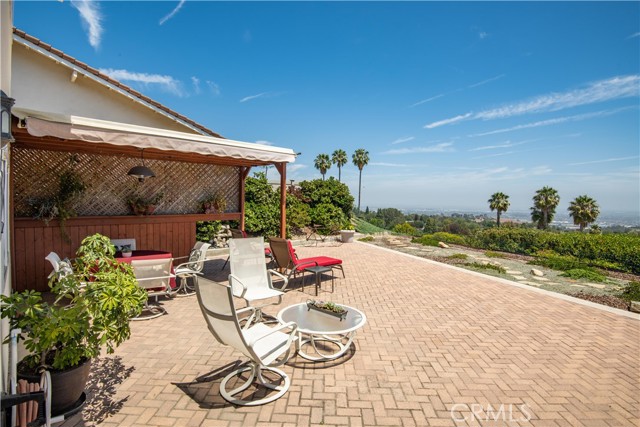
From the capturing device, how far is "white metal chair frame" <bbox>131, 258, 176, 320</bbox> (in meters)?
4.70

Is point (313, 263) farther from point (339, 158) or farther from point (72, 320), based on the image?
point (339, 158)

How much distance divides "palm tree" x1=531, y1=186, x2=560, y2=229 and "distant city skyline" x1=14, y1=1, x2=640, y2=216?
0.92 meters

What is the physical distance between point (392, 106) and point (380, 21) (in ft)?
35.7

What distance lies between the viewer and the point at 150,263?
479 cm

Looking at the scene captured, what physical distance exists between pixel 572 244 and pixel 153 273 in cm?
1391

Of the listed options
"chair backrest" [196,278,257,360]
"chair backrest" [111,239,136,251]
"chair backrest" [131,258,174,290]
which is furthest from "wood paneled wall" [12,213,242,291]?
"chair backrest" [196,278,257,360]

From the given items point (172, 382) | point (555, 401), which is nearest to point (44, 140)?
point (172, 382)

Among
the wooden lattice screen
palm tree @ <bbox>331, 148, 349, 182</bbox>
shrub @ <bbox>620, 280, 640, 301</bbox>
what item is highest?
palm tree @ <bbox>331, 148, 349, 182</bbox>

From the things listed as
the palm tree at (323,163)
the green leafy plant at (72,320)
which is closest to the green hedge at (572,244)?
the green leafy plant at (72,320)

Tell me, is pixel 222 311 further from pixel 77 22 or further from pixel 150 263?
pixel 77 22

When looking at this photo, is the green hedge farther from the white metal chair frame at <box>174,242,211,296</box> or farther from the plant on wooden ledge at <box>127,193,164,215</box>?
the plant on wooden ledge at <box>127,193,164,215</box>

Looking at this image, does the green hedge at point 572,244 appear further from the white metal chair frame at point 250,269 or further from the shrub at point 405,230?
the white metal chair frame at point 250,269

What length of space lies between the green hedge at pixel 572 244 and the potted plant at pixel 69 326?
44.8ft

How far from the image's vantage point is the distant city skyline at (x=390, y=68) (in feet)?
34.0
